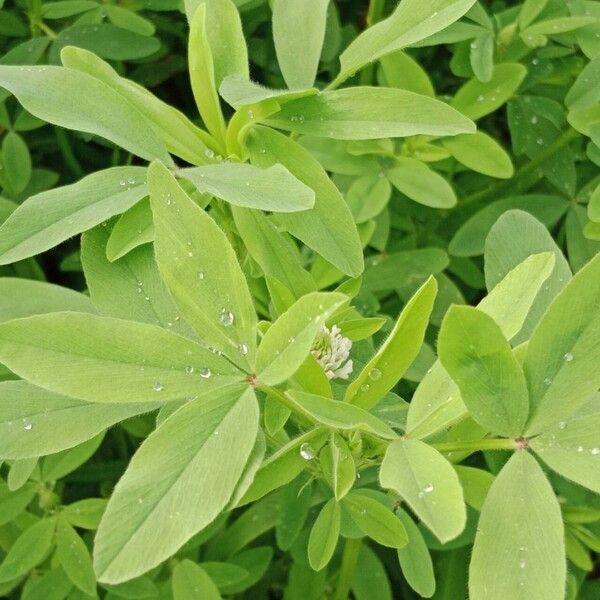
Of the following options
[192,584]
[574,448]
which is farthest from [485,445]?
[192,584]

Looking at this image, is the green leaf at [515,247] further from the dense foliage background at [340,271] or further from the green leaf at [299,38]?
A: the green leaf at [299,38]

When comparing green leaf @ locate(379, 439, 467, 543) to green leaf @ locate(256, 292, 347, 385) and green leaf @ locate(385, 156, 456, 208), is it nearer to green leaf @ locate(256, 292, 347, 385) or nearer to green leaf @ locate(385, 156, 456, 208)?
green leaf @ locate(256, 292, 347, 385)

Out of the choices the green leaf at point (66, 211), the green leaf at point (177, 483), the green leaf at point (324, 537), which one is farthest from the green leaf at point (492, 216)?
the green leaf at point (177, 483)

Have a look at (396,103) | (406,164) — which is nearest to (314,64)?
(396,103)

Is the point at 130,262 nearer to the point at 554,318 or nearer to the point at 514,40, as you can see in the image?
the point at 554,318

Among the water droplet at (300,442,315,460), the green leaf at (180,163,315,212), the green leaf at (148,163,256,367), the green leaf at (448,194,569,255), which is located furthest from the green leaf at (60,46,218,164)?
the green leaf at (448,194,569,255)

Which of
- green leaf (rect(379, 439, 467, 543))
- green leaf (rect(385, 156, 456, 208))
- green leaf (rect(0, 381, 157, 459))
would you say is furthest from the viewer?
green leaf (rect(385, 156, 456, 208))
